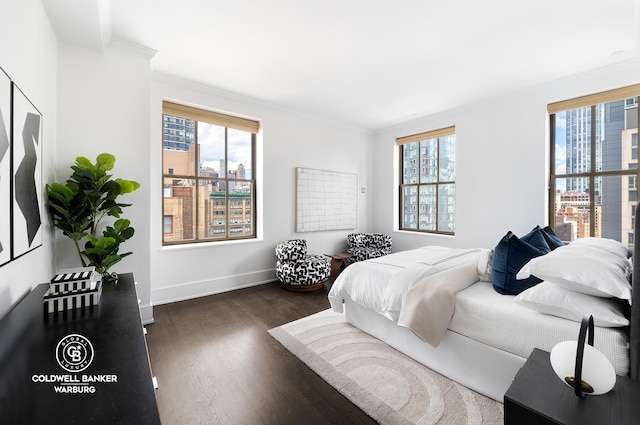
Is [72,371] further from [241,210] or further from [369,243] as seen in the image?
[369,243]

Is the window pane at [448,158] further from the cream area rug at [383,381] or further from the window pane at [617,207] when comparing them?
the cream area rug at [383,381]

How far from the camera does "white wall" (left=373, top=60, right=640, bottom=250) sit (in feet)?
11.2

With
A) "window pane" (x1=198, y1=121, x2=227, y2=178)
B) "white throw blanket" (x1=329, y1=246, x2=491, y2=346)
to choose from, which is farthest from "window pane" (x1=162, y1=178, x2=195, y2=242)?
"white throw blanket" (x1=329, y1=246, x2=491, y2=346)

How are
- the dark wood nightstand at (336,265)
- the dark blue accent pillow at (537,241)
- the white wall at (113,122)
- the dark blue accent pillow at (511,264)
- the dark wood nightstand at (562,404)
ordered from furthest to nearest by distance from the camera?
the dark wood nightstand at (336,265)
the white wall at (113,122)
the dark blue accent pillow at (537,241)
the dark blue accent pillow at (511,264)
the dark wood nightstand at (562,404)

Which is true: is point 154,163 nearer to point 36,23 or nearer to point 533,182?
point 36,23

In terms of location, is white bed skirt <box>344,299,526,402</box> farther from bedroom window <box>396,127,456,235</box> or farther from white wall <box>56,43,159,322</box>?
bedroom window <box>396,127,456,235</box>

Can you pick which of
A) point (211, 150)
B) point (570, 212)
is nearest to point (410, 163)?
point (570, 212)

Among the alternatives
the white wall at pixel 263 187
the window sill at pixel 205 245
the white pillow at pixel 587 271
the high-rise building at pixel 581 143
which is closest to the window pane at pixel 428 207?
the white wall at pixel 263 187

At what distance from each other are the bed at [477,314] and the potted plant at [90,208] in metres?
1.94

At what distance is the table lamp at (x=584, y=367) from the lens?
1.00 m

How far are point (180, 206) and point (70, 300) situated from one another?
7.78ft

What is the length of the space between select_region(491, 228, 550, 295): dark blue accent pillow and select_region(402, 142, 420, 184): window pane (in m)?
3.42

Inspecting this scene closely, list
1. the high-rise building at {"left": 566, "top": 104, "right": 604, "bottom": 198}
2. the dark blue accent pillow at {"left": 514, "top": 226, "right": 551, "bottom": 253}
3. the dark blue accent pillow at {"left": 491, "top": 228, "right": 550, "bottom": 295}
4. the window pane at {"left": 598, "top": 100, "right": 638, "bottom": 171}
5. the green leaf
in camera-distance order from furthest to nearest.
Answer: the high-rise building at {"left": 566, "top": 104, "right": 604, "bottom": 198}, the window pane at {"left": 598, "top": 100, "right": 638, "bottom": 171}, the green leaf, the dark blue accent pillow at {"left": 514, "top": 226, "right": 551, "bottom": 253}, the dark blue accent pillow at {"left": 491, "top": 228, "right": 550, "bottom": 295}

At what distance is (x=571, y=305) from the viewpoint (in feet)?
4.79
